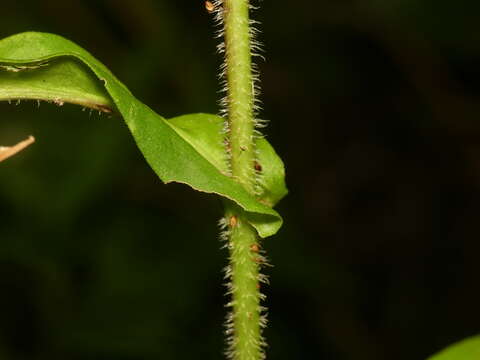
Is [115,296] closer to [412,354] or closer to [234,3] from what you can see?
[412,354]

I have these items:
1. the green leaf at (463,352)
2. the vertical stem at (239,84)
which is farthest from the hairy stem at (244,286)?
the green leaf at (463,352)

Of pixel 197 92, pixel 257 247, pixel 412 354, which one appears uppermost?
pixel 197 92

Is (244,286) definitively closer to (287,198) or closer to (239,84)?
(239,84)

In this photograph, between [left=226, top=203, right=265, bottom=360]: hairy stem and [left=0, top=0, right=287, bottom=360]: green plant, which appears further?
[left=226, top=203, right=265, bottom=360]: hairy stem

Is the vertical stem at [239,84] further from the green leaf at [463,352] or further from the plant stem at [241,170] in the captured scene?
the green leaf at [463,352]

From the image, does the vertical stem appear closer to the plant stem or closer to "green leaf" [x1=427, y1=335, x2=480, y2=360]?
the plant stem

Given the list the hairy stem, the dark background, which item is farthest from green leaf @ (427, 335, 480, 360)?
the dark background

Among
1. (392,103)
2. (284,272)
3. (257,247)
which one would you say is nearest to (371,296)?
(284,272)
